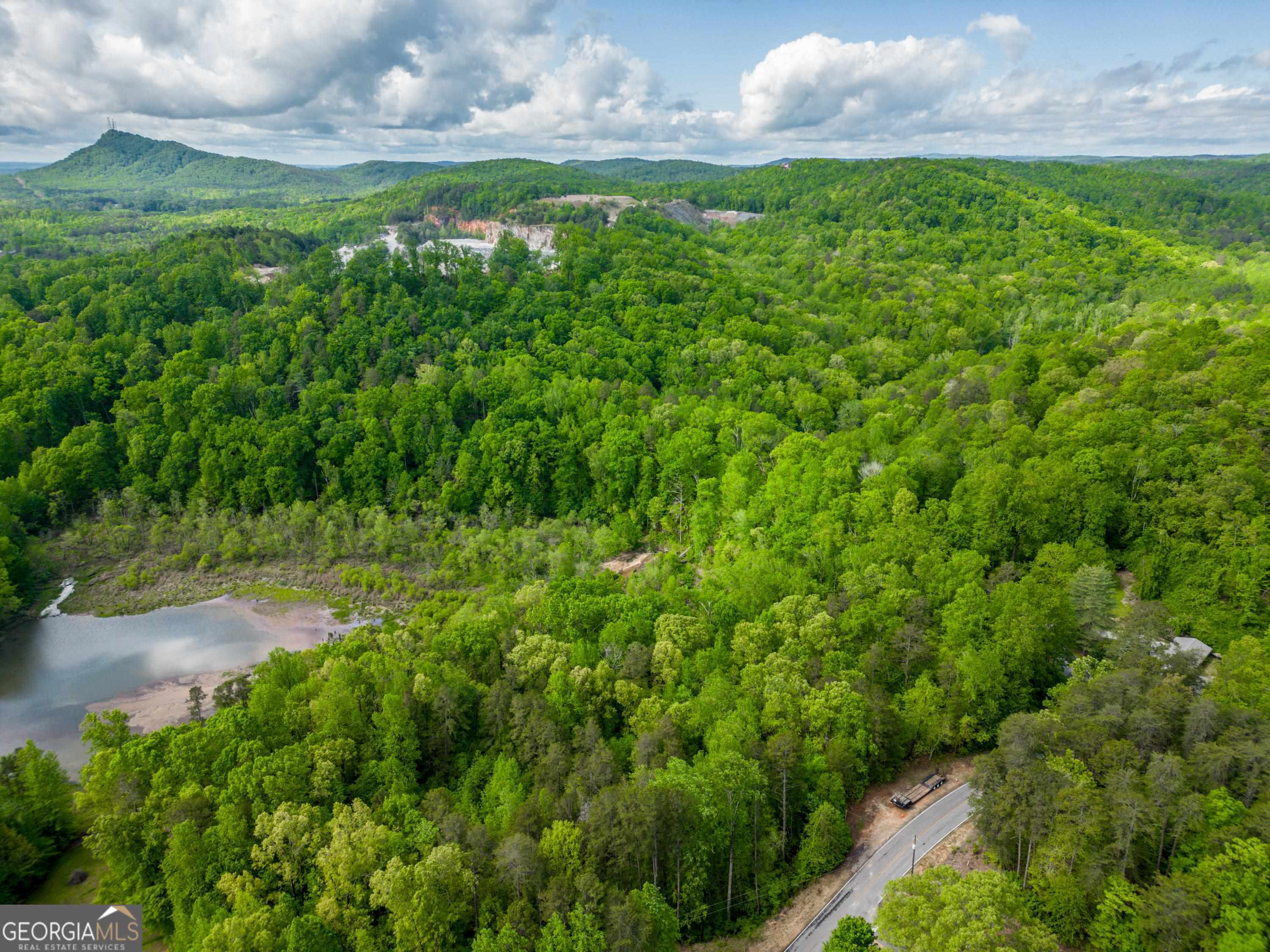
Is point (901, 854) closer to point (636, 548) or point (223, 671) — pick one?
point (636, 548)

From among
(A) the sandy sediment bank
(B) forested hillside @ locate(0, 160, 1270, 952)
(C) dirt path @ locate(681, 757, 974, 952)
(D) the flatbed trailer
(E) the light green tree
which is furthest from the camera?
(A) the sandy sediment bank

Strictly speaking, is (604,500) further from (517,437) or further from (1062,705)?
(1062,705)

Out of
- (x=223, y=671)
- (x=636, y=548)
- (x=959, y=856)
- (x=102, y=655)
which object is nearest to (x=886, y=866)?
(x=959, y=856)

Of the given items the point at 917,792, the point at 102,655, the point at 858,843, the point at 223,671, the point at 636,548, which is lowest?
the point at 223,671

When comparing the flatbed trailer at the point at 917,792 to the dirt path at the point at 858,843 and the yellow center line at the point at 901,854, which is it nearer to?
the dirt path at the point at 858,843

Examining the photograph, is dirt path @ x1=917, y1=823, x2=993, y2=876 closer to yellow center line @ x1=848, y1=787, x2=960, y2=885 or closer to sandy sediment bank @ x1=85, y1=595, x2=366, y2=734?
yellow center line @ x1=848, y1=787, x2=960, y2=885

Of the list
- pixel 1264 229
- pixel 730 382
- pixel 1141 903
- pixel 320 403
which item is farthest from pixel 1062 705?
pixel 1264 229

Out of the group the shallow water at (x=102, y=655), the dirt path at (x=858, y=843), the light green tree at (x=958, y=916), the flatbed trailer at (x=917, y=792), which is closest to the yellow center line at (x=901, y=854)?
the dirt path at (x=858, y=843)

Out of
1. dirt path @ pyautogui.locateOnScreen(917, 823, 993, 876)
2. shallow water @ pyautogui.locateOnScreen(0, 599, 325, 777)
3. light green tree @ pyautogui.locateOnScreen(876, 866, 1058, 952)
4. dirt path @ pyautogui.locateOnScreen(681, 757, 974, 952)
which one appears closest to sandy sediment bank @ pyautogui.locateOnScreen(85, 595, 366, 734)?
shallow water @ pyautogui.locateOnScreen(0, 599, 325, 777)
